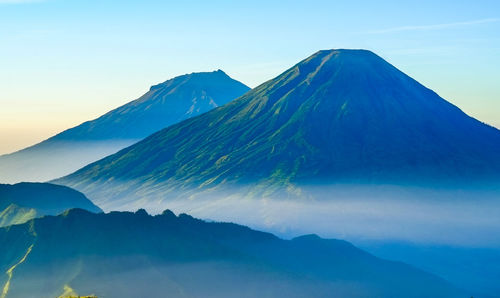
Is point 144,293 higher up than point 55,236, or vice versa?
point 55,236

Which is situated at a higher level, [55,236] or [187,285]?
[55,236]

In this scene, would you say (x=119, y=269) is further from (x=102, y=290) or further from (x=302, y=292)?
(x=302, y=292)

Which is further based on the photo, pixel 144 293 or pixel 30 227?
pixel 30 227

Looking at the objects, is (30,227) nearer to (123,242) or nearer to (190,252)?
(123,242)

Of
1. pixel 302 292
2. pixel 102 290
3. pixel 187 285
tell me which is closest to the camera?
pixel 102 290

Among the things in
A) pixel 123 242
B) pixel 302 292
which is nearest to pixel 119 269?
pixel 123 242

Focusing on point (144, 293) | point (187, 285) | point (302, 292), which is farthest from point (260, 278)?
point (144, 293)

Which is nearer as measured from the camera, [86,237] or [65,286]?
[65,286]

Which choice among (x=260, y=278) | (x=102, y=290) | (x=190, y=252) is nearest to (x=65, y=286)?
(x=102, y=290)

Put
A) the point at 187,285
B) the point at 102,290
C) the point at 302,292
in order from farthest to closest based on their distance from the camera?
1. the point at 302,292
2. the point at 187,285
3. the point at 102,290
